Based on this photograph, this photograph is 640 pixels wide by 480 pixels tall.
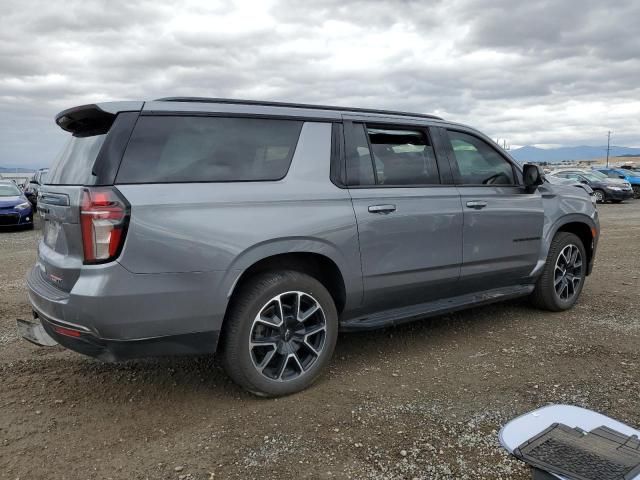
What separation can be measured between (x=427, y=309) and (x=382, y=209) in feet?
3.03

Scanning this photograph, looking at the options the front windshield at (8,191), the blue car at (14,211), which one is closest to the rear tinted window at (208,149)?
the blue car at (14,211)

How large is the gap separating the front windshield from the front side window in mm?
14586

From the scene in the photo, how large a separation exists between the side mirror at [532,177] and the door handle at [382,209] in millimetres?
1676

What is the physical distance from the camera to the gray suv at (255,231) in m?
2.88

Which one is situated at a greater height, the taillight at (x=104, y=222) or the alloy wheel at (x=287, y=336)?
the taillight at (x=104, y=222)

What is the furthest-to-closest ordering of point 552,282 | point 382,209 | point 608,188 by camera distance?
point 608,188 → point 552,282 → point 382,209

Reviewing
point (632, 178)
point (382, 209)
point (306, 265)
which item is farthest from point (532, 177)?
point (632, 178)

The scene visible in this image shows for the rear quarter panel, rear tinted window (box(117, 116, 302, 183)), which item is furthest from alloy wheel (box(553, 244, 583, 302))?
rear tinted window (box(117, 116, 302, 183))

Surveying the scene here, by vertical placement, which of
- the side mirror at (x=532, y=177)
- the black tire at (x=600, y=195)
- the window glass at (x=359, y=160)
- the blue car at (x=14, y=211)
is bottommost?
the black tire at (x=600, y=195)

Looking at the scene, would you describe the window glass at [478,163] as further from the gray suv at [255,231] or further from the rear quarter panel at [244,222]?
the rear quarter panel at [244,222]

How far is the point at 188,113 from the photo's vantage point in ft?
10.4

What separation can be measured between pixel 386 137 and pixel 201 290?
1.86 m

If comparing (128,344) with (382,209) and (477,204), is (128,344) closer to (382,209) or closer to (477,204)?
(382,209)

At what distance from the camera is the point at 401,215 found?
3.83 m
